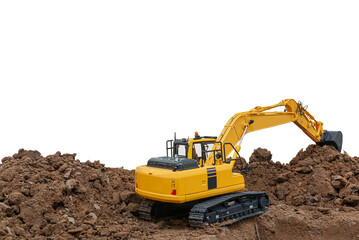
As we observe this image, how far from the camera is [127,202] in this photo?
11680 mm

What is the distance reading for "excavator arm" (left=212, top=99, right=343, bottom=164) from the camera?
12094 millimetres

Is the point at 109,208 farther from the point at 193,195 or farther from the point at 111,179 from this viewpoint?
the point at 193,195

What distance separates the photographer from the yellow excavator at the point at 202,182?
404 inches

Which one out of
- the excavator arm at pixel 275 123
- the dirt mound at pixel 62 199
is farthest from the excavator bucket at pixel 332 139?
the dirt mound at pixel 62 199

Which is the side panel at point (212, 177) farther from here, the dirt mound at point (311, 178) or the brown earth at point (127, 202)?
the dirt mound at point (311, 178)

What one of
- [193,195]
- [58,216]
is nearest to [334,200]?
[193,195]

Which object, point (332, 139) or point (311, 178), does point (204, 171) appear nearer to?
point (311, 178)

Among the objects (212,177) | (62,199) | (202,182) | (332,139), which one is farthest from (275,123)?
(62,199)

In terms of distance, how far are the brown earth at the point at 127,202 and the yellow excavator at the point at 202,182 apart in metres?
0.36

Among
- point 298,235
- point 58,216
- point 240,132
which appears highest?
point 240,132

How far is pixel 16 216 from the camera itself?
1005cm

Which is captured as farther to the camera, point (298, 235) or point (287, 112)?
point (287, 112)

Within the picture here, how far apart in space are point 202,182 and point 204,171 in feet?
0.85

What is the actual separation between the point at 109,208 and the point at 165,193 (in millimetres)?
1841
